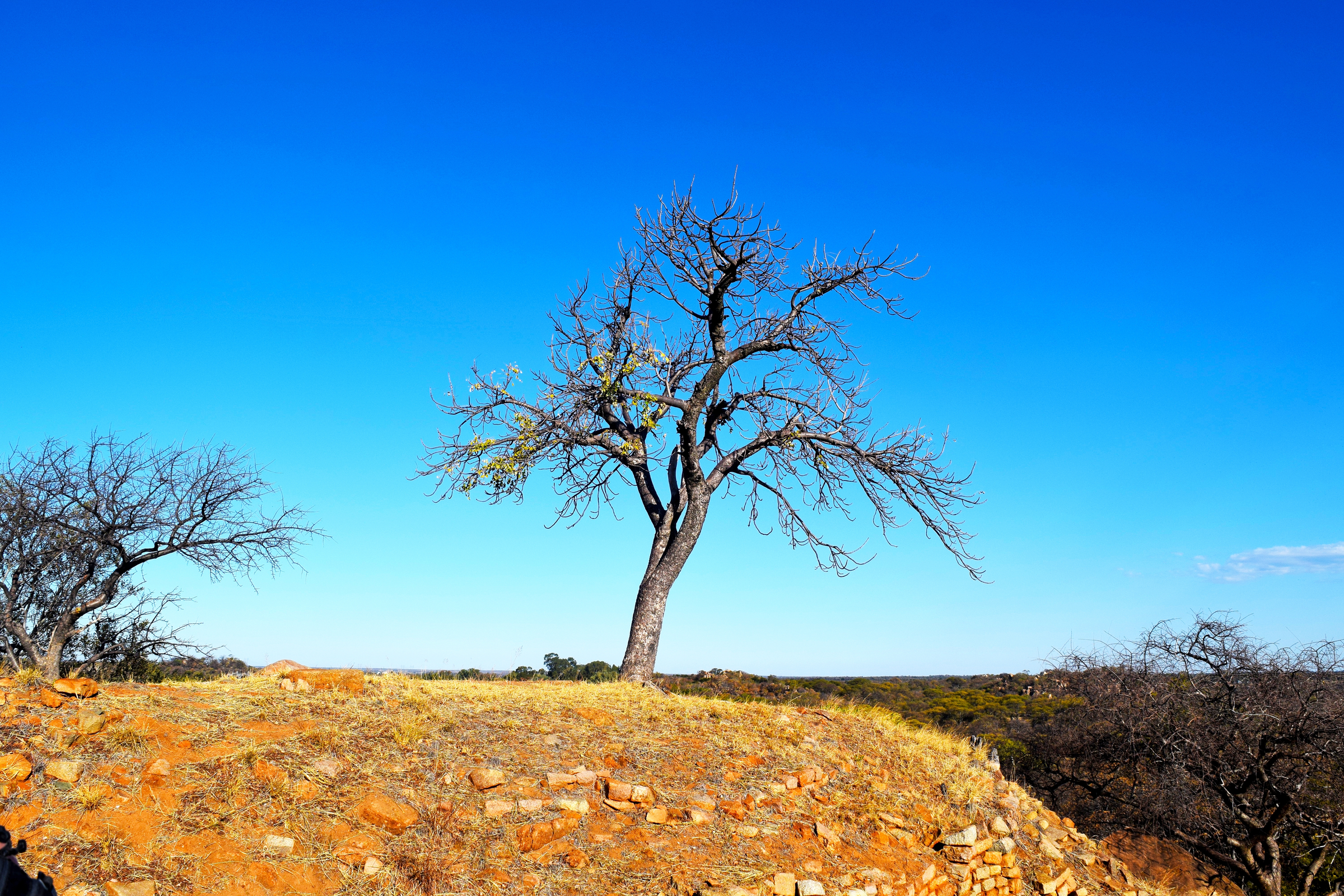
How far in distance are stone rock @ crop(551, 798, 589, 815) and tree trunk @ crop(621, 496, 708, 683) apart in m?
5.58

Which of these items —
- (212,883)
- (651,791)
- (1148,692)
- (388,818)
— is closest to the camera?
(212,883)

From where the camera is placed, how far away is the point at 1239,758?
44.4 ft

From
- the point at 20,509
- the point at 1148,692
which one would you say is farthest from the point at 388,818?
the point at 1148,692

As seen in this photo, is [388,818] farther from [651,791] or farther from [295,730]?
[651,791]

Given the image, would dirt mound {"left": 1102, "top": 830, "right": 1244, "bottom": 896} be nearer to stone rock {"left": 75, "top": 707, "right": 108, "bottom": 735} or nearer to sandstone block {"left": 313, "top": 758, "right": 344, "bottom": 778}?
sandstone block {"left": 313, "top": 758, "right": 344, "bottom": 778}

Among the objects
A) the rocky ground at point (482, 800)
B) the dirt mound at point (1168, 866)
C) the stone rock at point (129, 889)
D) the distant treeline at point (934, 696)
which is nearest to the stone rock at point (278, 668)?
the rocky ground at point (482, 800)

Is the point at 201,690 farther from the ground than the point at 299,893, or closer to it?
farther from the ground

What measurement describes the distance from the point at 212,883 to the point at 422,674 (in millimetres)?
6845

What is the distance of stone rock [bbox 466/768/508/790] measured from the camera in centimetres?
823

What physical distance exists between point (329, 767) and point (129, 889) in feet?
6.49

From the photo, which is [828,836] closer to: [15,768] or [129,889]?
[129,889]

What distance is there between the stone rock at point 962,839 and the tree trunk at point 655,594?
5.78 meters

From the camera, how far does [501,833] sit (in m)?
7.68

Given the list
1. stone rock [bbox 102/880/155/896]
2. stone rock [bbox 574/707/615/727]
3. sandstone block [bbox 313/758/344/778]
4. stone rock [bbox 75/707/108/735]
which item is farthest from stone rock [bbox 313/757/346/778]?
stone rock [bbox 574/707/615/727]
